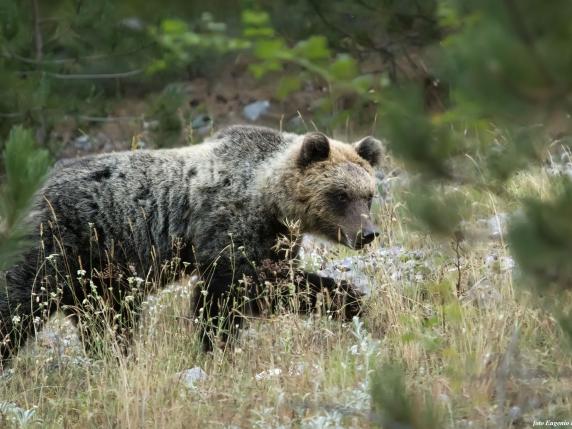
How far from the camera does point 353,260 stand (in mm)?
7738

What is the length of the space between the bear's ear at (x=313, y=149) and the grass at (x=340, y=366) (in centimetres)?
102

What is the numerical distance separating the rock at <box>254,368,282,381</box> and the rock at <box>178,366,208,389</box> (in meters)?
0.40

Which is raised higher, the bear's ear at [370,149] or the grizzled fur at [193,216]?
the bear's ear at [370,149]

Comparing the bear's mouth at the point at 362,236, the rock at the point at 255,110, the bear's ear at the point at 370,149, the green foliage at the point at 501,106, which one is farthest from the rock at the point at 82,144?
the green foliage at the point at 501,106

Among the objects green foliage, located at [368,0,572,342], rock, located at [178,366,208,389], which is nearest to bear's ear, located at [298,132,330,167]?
rock, located at [178,366,208,389]

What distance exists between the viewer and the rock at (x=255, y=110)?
17750mm

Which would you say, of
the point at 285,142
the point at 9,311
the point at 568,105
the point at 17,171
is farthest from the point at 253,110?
the point at 568,105

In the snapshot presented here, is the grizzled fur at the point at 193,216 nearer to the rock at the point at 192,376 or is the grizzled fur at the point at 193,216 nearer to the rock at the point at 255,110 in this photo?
the rock at the point at 192,376

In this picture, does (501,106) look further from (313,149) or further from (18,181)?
(313,149)

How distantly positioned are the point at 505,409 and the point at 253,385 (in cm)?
164

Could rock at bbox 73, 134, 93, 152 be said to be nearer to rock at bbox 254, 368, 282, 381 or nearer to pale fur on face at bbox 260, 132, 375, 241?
pale fur on face at bbox 260, 132, 375, 241

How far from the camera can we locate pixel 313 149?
24.2ft

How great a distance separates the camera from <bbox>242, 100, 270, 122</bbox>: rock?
1775 centimetres

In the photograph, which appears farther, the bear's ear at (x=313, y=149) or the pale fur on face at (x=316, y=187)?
the pale fur on face at (x=316, y=187)
